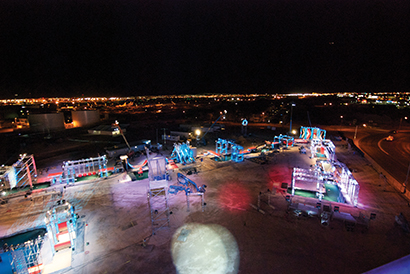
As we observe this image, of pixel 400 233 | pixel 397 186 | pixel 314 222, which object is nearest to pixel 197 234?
pixel 314 222

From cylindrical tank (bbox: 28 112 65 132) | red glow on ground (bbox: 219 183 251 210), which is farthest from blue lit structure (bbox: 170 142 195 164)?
cylindrical tank (bbox: 28 112 65 132)

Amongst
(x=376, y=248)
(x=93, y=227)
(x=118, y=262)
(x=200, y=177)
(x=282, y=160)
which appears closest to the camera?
(x=118, y=262)

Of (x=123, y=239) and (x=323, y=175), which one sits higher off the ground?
(x=323, y=175)

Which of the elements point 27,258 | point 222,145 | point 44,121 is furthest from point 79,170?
point 44,121

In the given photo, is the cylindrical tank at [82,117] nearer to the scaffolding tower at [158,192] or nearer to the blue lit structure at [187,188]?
the blue lit structure at [187,188]

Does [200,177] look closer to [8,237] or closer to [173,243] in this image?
[173,243]

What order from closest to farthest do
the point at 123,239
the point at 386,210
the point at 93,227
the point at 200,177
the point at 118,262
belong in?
the point at 118,262, the point at 123,239, the point at 93,227, the point at 386,210, the point at 200,177
